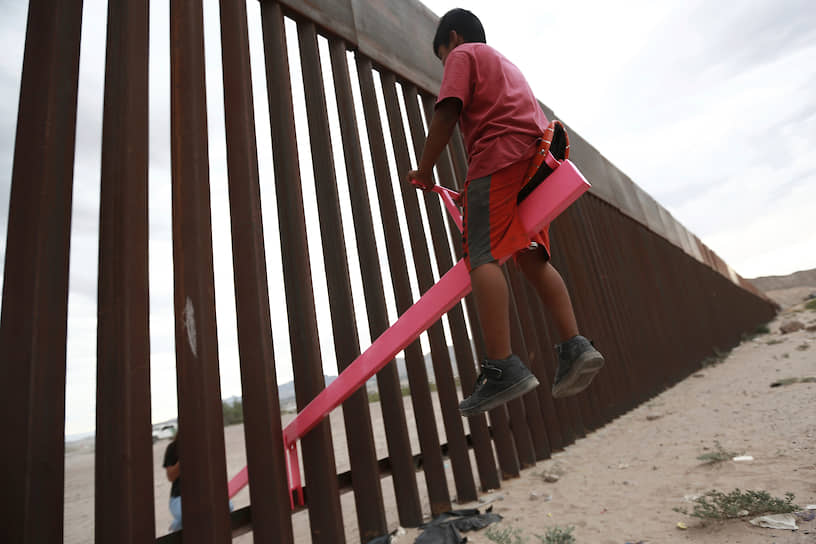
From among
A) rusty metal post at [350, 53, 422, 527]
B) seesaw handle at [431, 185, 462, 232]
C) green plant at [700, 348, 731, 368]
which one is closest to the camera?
seesaw handle at [431, 185, 462, 232]

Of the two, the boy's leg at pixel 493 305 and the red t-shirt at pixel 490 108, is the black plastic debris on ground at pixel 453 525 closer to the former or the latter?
the boy's leg at pixel 493 305

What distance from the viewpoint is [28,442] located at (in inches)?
50.0

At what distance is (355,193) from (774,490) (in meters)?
2.43

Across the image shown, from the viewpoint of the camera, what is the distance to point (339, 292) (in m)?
2.24

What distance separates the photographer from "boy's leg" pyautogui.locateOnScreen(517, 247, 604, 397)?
1.41 metres

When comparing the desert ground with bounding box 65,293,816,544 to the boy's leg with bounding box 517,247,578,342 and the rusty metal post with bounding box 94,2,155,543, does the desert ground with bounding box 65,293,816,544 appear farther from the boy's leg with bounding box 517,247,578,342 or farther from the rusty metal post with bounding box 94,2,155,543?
the rusty metal post with bounding box 94,2,155,543

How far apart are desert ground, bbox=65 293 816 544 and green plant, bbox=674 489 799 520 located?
0.04 m

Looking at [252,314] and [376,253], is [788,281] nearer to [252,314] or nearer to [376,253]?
[376,253]

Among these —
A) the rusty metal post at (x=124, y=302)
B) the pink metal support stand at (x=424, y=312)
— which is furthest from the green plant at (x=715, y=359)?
the rusty metal post at (x=124, y=302)

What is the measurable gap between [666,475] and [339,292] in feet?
6.98

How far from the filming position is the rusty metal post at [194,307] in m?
1.51

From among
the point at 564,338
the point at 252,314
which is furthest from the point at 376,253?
the point at 564,338

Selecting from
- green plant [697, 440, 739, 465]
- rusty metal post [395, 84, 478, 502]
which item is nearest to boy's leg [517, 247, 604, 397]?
rusty metal post [395, 84, 478, 502]

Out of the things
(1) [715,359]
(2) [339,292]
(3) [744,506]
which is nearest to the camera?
(3) [744,506]
